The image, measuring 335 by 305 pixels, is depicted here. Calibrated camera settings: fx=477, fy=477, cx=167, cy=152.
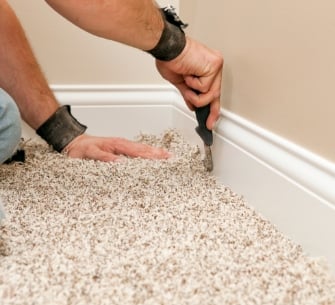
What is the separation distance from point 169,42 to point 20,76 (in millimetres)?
515

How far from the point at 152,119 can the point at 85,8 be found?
2.15ft

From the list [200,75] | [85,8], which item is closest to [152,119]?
[200,75]

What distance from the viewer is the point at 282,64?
2.54 ft

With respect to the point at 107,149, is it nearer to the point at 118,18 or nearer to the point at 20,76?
the point at 20,76

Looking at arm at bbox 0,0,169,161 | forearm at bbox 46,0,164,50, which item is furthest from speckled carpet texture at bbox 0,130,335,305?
forearm at bbox 46,0,164,50

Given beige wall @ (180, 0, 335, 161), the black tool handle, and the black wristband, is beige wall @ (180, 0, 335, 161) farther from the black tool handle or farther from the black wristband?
the black wristband

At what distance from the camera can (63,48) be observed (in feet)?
4.31

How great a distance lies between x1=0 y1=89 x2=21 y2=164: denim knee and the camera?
809mm

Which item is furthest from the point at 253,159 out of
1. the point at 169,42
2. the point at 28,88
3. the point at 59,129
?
the point at 28,88

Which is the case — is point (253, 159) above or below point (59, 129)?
above

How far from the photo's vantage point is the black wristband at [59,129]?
1.18 metres

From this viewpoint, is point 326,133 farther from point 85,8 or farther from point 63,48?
point 63,48

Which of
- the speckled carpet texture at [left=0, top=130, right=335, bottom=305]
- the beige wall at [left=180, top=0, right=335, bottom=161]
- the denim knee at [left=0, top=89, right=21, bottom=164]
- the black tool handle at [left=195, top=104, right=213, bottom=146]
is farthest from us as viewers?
the black tool handle at [left=195, top=104, right=213, bottom=146]

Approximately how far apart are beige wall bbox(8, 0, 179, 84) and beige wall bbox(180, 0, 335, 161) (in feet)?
1.22
